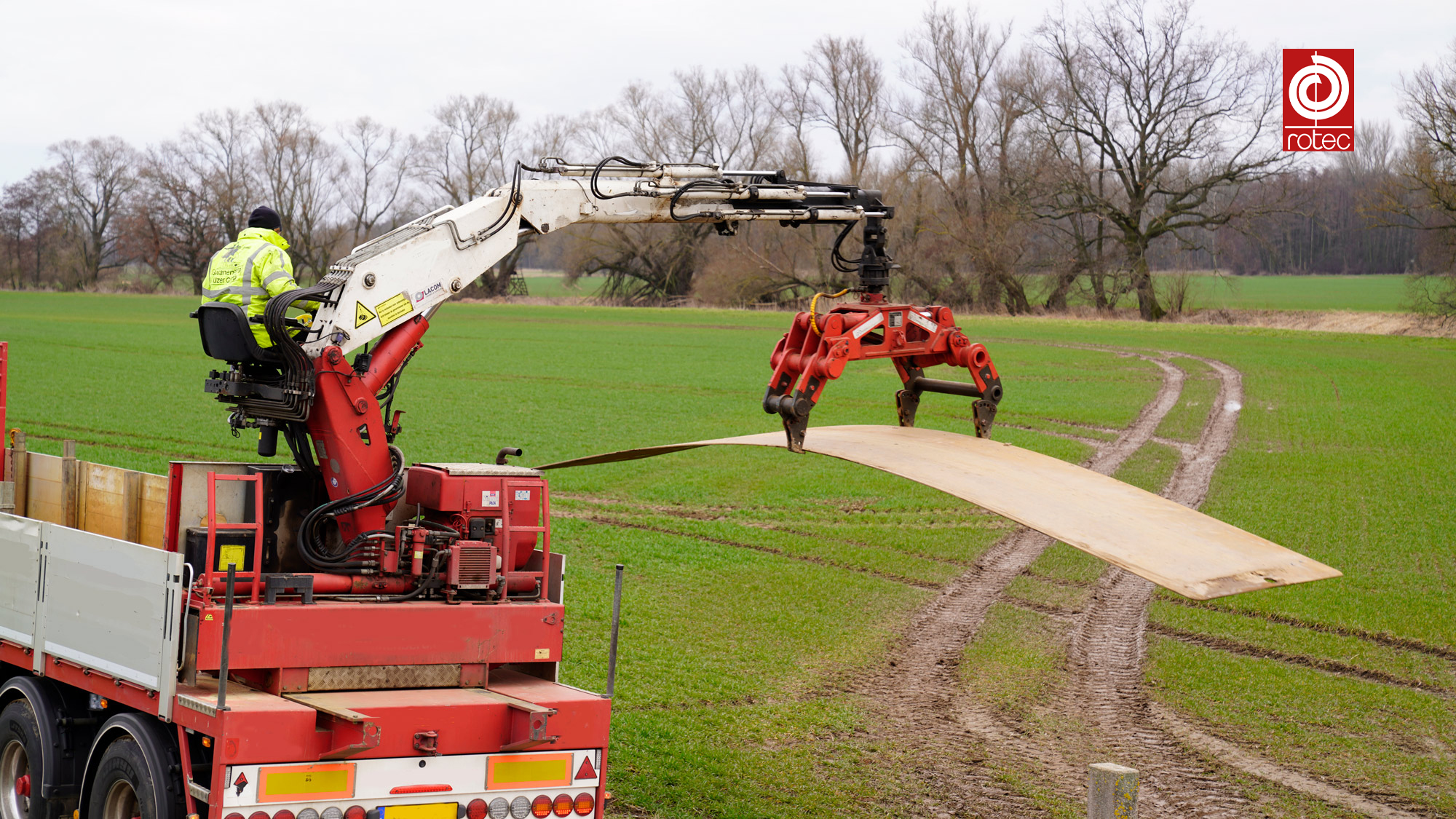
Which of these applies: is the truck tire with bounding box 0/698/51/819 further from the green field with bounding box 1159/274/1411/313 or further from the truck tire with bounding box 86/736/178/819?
the green field with bounding box 1159/274/1411/313

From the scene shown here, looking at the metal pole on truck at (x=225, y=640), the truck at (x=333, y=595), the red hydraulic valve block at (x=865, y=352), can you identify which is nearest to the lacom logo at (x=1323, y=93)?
the red hydraulic valve block at (x=865, y=352)

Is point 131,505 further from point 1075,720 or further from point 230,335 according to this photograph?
point 1075,720

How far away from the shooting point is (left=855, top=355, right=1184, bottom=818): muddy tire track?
28.1 ft

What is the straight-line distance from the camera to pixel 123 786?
6832 millimetres

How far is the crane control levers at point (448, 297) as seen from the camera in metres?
7.73

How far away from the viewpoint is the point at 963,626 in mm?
13109

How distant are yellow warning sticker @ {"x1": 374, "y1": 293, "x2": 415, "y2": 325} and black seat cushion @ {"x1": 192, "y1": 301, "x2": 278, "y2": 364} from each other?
0.67m

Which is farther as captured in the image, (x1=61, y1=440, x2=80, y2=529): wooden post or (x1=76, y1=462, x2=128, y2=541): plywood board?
(x1=61, y1=440, x2=80, y2=529): wooden post

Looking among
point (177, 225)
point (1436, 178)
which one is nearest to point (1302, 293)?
point (1436, 178)

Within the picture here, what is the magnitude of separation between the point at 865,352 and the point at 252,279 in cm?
420

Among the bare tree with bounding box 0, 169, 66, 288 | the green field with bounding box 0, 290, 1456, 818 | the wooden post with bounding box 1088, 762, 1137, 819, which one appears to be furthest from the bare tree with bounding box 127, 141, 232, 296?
the wooden post with bounding box 1088, 762, 1137, 819

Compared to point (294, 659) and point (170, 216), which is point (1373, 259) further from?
point (294, 659)

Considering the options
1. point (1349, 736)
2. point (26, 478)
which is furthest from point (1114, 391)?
point (26, 478)

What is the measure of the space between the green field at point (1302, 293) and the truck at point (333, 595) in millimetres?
60792
